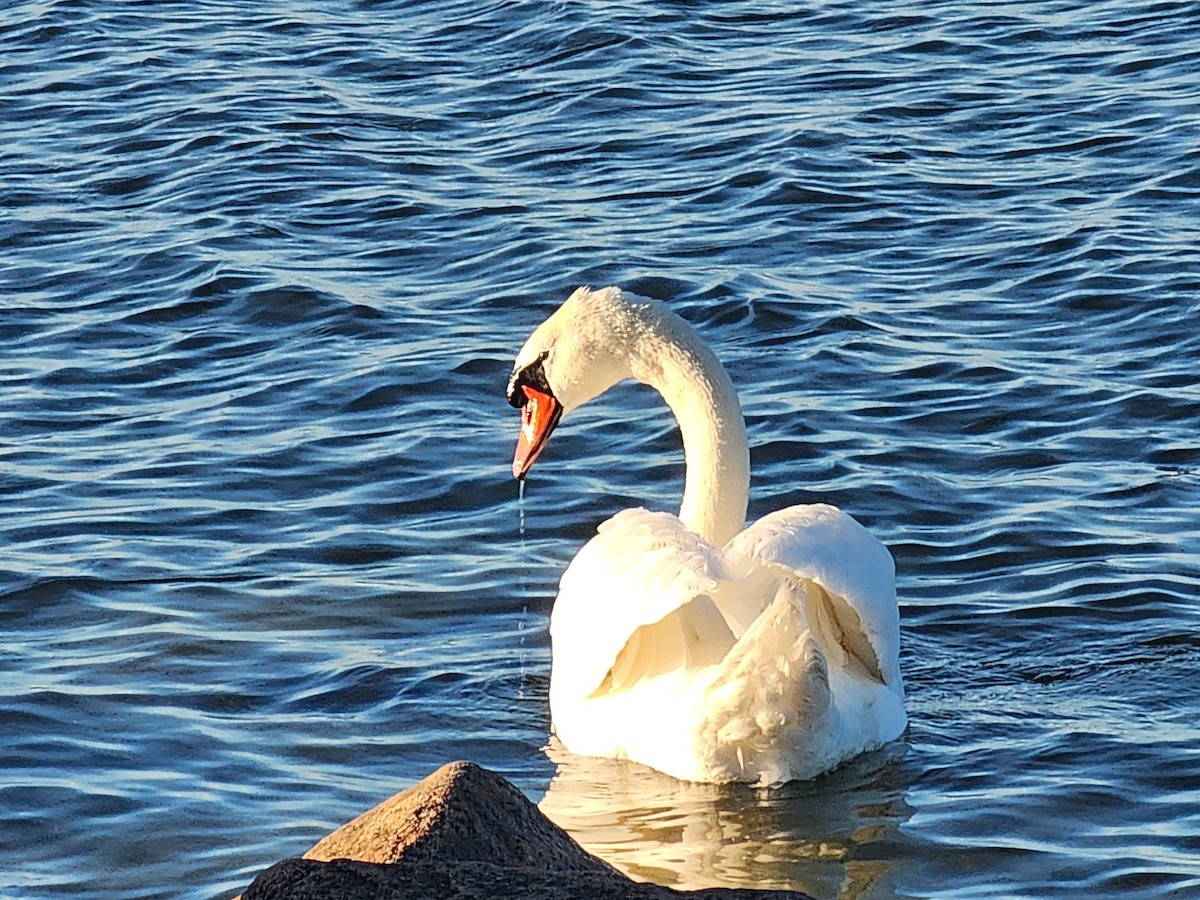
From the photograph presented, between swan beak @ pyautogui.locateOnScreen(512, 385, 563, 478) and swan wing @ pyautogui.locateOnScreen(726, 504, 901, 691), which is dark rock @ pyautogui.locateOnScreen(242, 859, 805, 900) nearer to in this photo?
swan wing @ pyautogui.locateOnScreen(726, 504, 901, 691)

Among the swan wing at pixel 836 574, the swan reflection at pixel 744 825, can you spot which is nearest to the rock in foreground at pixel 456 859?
the swan reflection at pixel 744 825

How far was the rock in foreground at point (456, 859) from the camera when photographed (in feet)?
13.8

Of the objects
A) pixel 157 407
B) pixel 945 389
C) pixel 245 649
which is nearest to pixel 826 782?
pixel 245 649

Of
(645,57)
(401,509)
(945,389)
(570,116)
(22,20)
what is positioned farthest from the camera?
(22,20)

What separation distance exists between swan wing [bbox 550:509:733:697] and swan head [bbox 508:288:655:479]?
0.65 metres

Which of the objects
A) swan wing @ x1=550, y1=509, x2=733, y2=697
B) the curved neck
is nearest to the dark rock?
swan wing @ x1=550, y1=509, x2=733, y2=697

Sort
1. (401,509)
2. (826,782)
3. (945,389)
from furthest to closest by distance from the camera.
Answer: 1. (945,389)
2. (401,509)
3. (826,782)

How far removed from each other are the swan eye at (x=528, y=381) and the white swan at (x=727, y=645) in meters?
0.14

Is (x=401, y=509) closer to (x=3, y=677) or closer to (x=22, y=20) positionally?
(x=3, y=677)

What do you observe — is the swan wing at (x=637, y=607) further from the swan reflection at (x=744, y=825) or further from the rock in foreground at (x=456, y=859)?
the rock in foreground at (x=456, y=859)

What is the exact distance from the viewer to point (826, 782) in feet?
20.7

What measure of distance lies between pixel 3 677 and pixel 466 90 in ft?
24.3

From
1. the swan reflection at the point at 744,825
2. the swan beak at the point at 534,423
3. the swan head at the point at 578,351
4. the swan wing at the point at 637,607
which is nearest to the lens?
the swan reflection at the point at 744,825

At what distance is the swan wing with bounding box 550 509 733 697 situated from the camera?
6105mm
